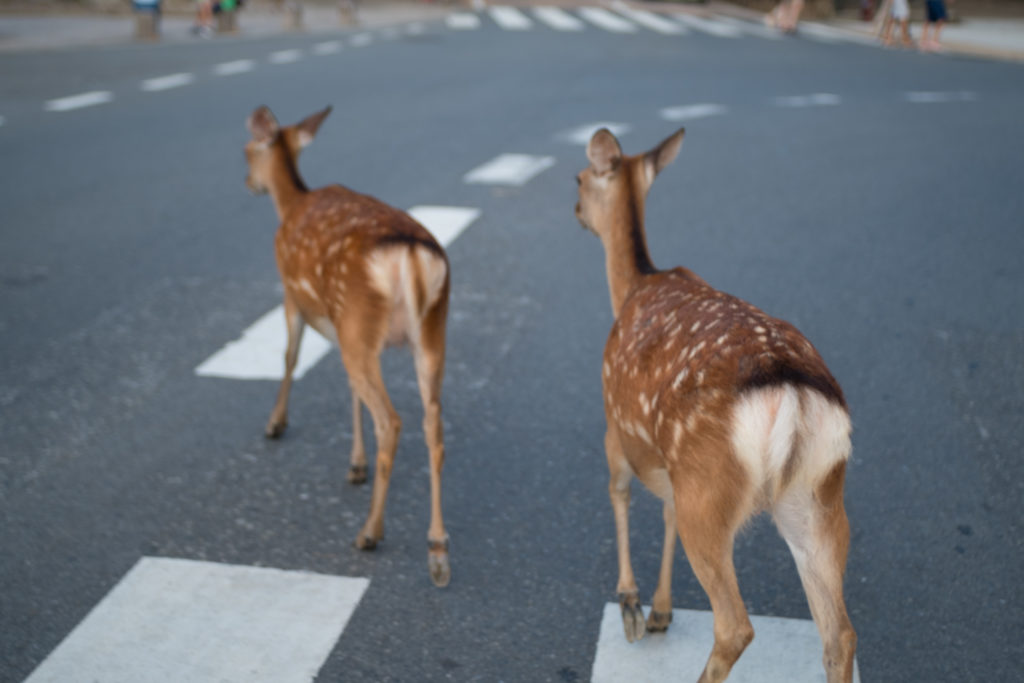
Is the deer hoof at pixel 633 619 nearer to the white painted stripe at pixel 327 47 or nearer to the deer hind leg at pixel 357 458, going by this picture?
the deer hind leg at pixel 357 458

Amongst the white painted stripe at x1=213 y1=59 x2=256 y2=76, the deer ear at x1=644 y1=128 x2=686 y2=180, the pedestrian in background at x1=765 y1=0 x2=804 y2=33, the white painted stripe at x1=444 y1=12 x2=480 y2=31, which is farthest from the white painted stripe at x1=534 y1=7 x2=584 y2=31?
the deer ear at x1=644 y1=128 x2=686 y2=180

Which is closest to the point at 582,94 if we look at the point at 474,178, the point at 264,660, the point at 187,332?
the point at 474,178

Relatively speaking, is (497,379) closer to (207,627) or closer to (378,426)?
(378,426)

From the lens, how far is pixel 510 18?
105 feet

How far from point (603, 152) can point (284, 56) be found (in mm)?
16642

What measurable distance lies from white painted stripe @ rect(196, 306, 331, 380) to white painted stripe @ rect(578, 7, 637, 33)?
75.1ft

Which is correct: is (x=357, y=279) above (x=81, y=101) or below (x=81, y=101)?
above

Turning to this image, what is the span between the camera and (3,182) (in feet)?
33.1

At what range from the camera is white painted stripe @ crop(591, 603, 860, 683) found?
362 centimetres

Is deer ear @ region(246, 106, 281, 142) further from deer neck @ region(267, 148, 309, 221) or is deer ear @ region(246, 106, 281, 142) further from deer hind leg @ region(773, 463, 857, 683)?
deer hind leg @ region(773, 463, 857, 683)

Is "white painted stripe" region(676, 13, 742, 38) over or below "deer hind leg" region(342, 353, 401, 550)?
below

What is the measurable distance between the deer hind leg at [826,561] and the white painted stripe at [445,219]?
221 inches

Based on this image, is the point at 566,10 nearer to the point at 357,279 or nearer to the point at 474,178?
the point at 474,178

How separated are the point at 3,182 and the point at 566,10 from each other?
2732cm
